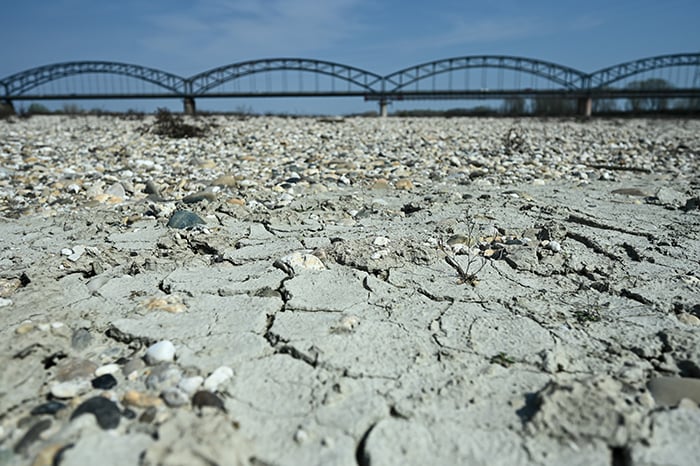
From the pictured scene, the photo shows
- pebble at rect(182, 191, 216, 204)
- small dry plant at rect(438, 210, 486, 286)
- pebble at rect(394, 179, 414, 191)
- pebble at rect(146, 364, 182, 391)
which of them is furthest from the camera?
pebble at rect(394, 179, 414, 191)

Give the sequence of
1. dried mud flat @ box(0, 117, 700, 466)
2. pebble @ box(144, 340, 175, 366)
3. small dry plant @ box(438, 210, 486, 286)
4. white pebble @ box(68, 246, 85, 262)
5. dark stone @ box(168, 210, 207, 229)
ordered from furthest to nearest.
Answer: dark stone @ box(168, 210, 207, 229), white pebble @ box(68, 246, 85, 262), small dry plant @ box(438, 210, 486, 286), pebble @ box(144, 340, 175, 366), dried mud flat @ box(0, 117, 700, 466)

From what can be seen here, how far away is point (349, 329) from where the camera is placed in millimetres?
1734

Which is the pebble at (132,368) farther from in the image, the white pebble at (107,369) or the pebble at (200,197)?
the pebble at (200,197)

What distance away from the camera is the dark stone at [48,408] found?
4.15 ft

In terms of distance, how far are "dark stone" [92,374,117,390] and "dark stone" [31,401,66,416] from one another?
4.2 inches

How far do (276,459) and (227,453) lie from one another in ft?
0.39

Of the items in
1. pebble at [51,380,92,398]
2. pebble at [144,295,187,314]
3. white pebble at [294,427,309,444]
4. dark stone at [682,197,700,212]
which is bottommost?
white pebble at [294,427,309,444]

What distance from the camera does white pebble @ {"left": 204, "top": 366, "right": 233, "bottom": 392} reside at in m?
1.39

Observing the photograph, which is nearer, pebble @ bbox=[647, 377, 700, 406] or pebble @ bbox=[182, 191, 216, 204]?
pebble @ bbox=[647, 377, 700, 406]

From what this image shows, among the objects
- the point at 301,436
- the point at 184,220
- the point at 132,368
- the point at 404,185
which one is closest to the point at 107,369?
the point at 132,368

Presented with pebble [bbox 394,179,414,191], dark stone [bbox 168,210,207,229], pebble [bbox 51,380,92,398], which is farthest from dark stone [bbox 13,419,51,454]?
pebble [bbox 394,179,414,191]

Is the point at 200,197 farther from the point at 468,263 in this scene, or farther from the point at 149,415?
the point at 149,415

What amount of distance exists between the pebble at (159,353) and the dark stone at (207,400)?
0.26m

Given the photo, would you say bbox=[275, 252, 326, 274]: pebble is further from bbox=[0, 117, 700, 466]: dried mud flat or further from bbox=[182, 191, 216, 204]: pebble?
bbox=[182, 191, 216, 204]: pebble
